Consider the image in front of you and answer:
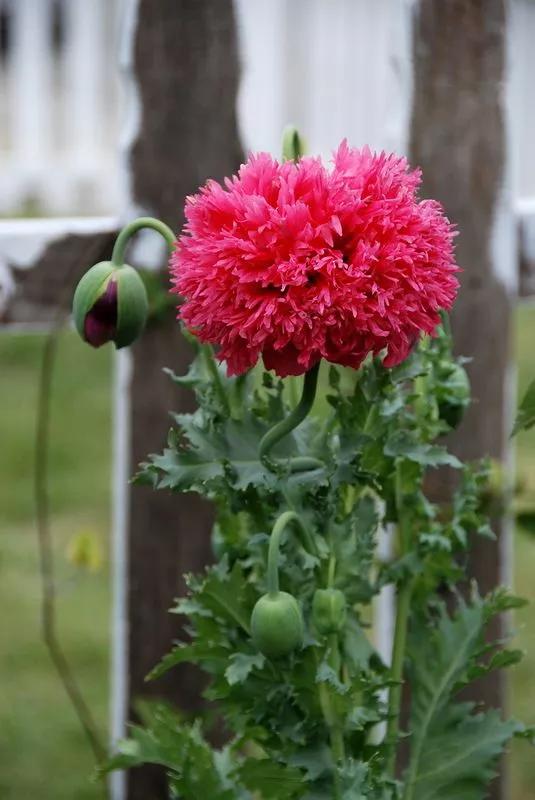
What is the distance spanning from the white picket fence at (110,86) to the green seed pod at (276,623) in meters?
3.31

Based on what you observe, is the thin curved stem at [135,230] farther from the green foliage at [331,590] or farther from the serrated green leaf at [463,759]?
the serrated green leaf at [463,759]

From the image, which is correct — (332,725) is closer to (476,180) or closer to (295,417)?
(295,417)

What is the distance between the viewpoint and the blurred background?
7.73 ft

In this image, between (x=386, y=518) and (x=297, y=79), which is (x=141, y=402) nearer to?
(x=386, y=518)

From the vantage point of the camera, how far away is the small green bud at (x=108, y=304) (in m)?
1.35

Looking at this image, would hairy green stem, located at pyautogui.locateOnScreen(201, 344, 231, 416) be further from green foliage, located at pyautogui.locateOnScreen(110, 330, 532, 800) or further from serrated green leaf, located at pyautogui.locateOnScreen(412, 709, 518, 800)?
serrated green leaf, located at pyautogui.locateOnScreen(412, 709, 518, 800)

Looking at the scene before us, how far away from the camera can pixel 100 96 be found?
5645 mm

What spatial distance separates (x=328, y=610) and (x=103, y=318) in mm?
339

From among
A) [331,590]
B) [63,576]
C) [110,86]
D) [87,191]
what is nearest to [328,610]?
[331,590]

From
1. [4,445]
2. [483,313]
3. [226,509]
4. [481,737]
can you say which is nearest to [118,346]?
[226,509]

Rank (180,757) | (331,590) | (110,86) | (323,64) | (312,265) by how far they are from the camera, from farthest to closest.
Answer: (110,86) → (323,64) → (180,757) → (331,590) → (312,265)

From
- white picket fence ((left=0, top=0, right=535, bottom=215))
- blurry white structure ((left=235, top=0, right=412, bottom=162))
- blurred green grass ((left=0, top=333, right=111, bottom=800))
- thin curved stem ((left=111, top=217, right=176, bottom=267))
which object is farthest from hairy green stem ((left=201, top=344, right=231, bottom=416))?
blurry white structure ((left=235, top=0, right=412, bottom=162))

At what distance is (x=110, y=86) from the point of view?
5652mm

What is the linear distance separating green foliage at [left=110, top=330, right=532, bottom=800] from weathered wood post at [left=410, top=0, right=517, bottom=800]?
444 millimetres
